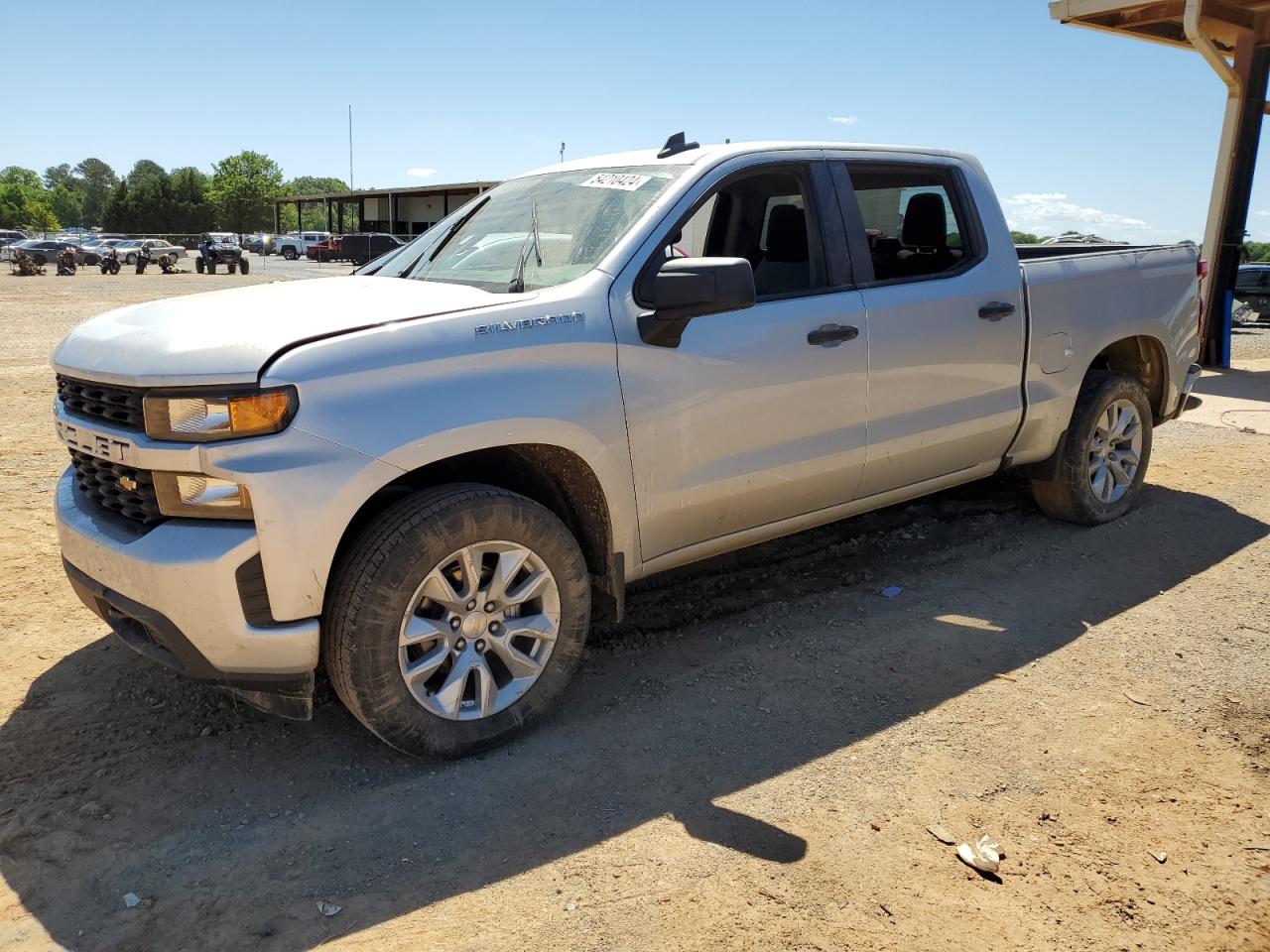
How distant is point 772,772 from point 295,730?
5.48ft

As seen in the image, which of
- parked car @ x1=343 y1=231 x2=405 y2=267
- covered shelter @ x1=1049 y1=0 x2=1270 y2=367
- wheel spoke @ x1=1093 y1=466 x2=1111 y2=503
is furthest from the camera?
covered shelter @ x1=1049 y1=0 x2=1270 y2=367

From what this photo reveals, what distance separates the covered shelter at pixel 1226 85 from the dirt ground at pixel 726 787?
9.36 metres

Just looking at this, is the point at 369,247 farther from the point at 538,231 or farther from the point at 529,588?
the point at 529,588

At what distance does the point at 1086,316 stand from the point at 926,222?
1.01 m

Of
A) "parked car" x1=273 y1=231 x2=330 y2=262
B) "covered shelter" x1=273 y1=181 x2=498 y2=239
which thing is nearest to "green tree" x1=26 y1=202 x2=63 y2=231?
"covered shelter" x1=273 y1=181 x2=498 y2=239

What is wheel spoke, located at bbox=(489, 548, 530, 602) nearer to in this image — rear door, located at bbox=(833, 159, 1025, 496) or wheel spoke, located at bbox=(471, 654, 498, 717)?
wheel spoke, located at bbox=(471, 654, 498, 717)

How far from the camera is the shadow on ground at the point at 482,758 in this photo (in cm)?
271

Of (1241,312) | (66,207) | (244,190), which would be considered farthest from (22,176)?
(1241,312)

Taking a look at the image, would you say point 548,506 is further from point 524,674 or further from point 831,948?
point 831,948

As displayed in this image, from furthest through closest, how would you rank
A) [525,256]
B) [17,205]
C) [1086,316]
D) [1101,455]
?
[17,205] → [1101,455] → [1086,316] → [525,256]

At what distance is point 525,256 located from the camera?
380 cm

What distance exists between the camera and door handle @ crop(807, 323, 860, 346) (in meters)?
3.96

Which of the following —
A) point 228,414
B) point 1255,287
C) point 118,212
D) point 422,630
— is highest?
point 118,212

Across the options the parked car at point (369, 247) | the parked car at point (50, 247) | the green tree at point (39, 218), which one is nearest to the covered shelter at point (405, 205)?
the parked car at point (50, 247)
